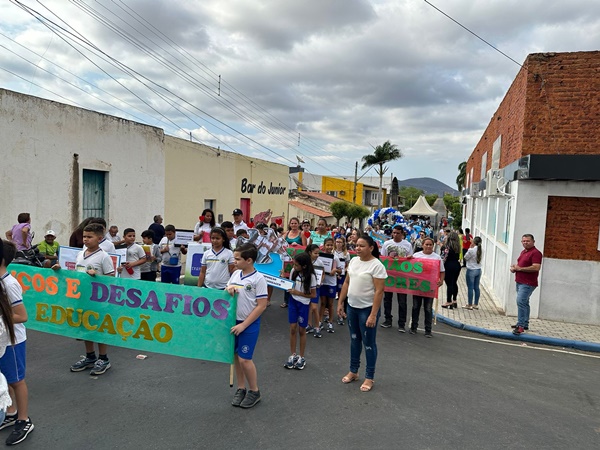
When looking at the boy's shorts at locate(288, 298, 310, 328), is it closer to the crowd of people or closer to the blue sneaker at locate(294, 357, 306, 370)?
the crowd of people

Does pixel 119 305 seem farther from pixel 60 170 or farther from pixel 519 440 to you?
pixel 60 170

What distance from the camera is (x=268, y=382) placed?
17.1 ft

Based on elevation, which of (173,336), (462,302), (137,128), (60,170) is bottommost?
(462,302)

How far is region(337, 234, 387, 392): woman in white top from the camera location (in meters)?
4.99

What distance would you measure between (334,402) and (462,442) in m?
1.36

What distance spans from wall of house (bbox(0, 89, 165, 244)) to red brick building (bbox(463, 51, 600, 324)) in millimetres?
11466

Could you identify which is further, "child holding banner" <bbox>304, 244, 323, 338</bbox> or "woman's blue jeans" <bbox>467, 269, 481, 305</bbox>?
"woman's blue jeans" <bbox>467, 269, 481, 305</bbox>

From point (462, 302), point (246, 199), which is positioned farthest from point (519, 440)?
point (246, 199)

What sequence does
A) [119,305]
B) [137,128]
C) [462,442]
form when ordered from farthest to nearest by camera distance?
[137,128] → [119,305] → [462,442]

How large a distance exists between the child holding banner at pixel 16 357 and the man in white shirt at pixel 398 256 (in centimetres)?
594

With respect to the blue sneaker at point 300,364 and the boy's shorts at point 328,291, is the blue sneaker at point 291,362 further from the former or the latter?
the boy's shorts at point 328,291

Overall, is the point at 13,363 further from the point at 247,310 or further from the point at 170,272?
the point at 170,272

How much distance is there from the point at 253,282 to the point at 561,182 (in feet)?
24.9

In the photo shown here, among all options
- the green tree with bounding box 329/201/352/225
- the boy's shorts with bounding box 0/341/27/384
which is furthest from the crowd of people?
the green tree with bounding box 329/201/352/225
